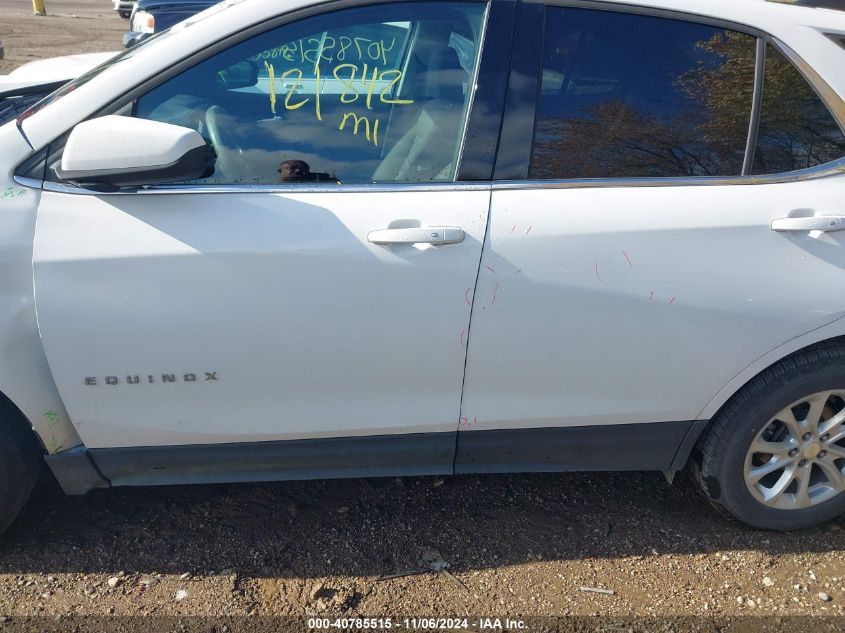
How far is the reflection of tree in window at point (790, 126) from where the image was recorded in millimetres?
2293

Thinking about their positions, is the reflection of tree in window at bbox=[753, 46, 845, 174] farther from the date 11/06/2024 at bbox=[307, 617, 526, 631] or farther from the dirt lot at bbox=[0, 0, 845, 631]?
the date 11/06/2024 at bbox=[307, 617, 526, 631]

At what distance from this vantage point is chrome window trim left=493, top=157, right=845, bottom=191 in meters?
2.23

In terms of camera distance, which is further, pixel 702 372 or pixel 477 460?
pixel 477 460

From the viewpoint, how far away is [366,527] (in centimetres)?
269

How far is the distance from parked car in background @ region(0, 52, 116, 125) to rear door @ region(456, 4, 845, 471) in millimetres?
1894

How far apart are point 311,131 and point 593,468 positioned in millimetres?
1475

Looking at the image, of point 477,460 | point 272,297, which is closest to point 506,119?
point 272,297

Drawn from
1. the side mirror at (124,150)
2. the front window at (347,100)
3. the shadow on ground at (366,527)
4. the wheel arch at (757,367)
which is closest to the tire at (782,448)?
the wheel arch at (757,367)

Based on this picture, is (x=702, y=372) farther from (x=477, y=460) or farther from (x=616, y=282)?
(x=477, y=460)

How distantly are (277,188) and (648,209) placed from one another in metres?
1.12

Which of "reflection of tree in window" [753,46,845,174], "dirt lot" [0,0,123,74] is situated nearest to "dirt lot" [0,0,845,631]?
"reflection of tree in window" [753,46,845,174]

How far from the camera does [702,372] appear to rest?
2355 mm

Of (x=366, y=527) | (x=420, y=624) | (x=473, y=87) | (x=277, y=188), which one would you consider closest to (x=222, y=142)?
(x=277, y=188)

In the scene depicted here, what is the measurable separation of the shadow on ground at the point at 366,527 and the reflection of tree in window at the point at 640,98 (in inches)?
51.3
